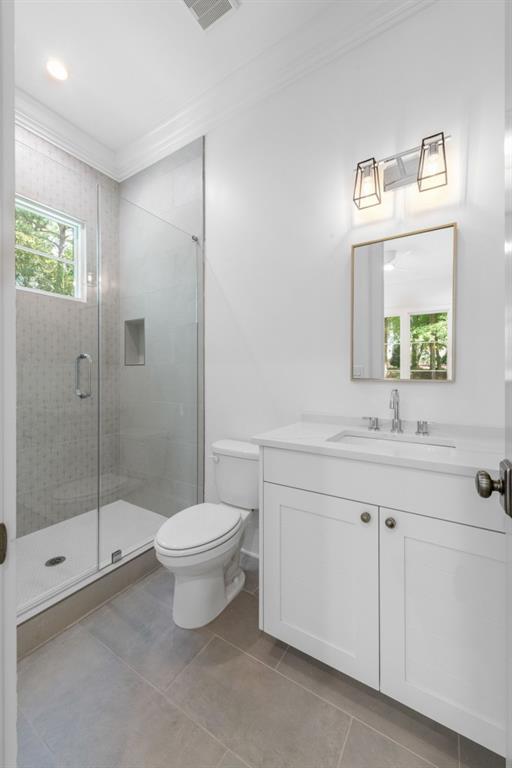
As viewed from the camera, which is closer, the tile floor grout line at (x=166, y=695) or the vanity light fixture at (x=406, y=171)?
the tile floor grout line at (x=166, y=695)

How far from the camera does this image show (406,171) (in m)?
1.47

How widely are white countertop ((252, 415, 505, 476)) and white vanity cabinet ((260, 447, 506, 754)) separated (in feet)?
0.13

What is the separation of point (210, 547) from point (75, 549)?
102 cm

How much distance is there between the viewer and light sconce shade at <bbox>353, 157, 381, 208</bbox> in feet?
4.99

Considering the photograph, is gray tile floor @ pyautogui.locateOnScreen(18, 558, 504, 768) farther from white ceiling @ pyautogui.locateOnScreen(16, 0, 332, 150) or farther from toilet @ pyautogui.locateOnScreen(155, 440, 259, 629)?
white ceiling @ pyautogui.locateOnScreen(16, 0, 332, 150)

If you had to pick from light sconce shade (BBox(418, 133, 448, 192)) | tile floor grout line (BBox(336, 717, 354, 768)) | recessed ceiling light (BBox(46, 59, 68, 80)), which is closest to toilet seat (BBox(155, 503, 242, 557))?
tile floor grout line (BBox(336, 717, 354, 768))

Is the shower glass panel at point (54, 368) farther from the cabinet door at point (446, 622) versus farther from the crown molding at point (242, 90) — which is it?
the cabinet door at point (446, 622)

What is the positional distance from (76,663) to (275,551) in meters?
0.91

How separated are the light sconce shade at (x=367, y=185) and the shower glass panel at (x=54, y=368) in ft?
5.48

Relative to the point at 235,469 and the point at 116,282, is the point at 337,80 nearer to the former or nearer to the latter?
the point at 116,282

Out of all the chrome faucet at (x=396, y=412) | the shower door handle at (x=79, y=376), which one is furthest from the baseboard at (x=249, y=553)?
the shower door handle at (x=79, y=376)

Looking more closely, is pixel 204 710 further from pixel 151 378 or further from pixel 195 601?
pixel 151 378

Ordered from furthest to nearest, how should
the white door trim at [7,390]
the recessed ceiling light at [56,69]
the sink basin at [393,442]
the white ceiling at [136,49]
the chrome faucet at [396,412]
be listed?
the recessed ceiling light at [56,69]
the white ceiling at [136,49]
the chrome faucet at [396,412]
the sink basin at [393,442]
the white door trim at [7,390]

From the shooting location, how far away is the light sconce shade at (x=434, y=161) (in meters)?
1.36
